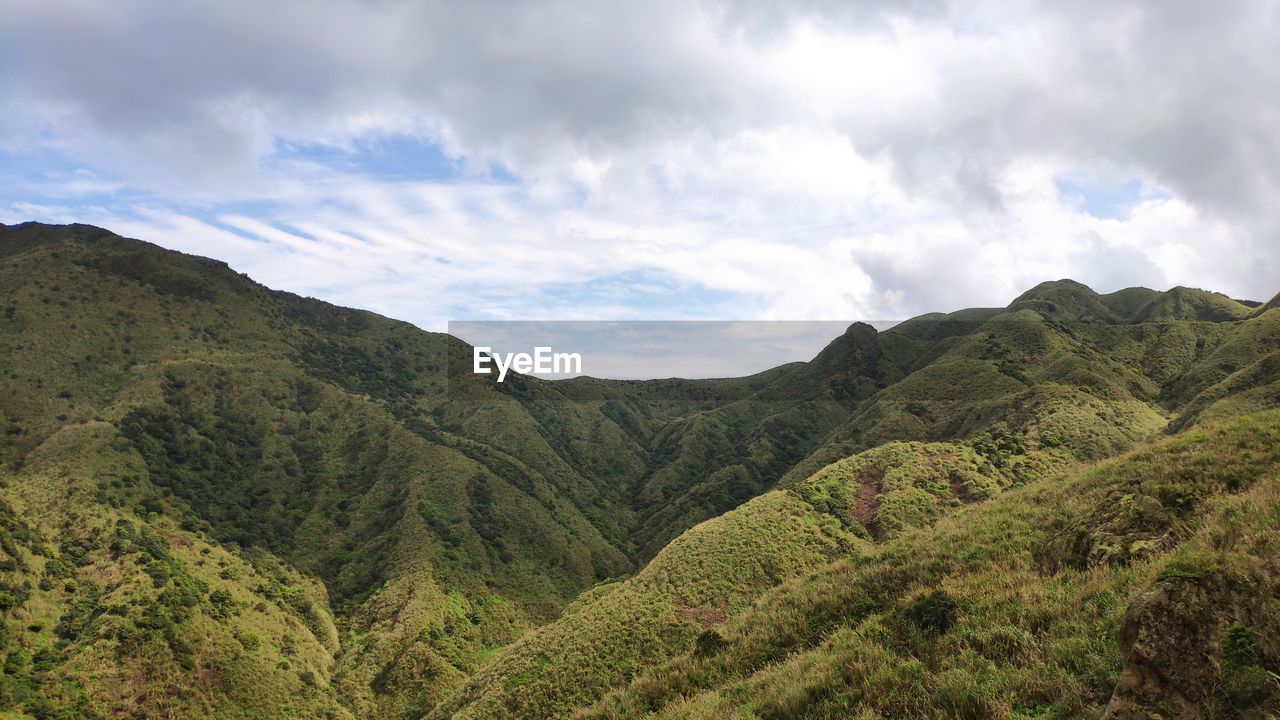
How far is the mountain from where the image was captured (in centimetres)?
1412

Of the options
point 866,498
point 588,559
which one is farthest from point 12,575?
point 866,498

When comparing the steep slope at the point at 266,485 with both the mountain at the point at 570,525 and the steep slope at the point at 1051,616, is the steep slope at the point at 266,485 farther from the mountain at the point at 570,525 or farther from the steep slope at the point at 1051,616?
the steep slope at the point at 1051,616

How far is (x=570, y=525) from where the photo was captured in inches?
4813

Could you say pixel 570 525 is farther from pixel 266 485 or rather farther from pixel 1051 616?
pixel 1051 616

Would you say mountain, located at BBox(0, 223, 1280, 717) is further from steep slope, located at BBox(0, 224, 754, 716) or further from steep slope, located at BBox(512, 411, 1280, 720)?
steep slope, located at BBox(0, 224, 754, 716)

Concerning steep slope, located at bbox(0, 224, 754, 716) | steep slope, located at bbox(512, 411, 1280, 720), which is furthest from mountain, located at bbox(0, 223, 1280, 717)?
steep slope, located at bbox(0, 224, 754, 716)

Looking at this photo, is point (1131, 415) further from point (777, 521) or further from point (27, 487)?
point (27, 487)

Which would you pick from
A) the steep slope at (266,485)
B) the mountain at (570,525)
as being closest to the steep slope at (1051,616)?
the mountain at (570,525)

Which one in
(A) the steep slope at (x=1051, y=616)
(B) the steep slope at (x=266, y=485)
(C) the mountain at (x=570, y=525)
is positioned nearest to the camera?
(A) the steep slope at (x=1051, y=616)

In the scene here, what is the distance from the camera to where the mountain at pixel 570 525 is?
46.3ft

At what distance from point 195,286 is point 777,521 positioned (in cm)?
18535

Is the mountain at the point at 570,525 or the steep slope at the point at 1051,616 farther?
the mountain at the point at 570,525

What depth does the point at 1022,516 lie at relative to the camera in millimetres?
24797

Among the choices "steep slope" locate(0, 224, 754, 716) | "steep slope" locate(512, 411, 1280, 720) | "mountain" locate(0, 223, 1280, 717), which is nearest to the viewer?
"steep slope" locate(512, 411, 1280, 720)
